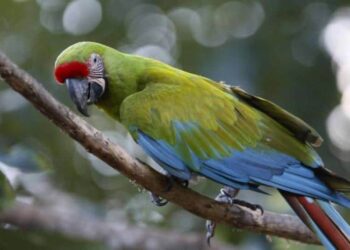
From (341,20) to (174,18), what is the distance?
84cm

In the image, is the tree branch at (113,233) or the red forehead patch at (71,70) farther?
the tree branch at (113,233)

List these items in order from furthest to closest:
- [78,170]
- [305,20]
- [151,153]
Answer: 1. [78,170]
2. [305,20]
3. [151,153]

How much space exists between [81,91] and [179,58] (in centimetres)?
163

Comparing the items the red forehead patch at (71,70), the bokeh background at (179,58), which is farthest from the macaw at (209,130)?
the bokeh background at (179,58)

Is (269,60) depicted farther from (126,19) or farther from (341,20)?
(126,19)

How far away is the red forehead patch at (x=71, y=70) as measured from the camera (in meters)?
2.29

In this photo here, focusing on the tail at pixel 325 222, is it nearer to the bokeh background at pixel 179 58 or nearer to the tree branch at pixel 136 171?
the tree branch at pixel 136 171

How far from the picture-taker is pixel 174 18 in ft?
13.3

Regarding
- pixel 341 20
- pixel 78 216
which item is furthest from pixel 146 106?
pixel 341 20

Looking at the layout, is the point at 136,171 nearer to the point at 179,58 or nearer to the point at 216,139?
the point at 216,139

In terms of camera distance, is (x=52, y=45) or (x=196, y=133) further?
(x=52, y=45)

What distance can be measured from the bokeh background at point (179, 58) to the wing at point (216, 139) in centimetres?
84

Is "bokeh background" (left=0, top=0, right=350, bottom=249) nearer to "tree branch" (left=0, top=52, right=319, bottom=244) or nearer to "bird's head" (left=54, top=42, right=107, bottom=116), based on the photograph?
"tree branch" (left=0, top=52, right=319, bottom=244)

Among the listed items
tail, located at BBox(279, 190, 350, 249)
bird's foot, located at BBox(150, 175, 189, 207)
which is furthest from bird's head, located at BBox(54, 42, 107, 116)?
tail, located at BBox(279, 190, 350, 249)
